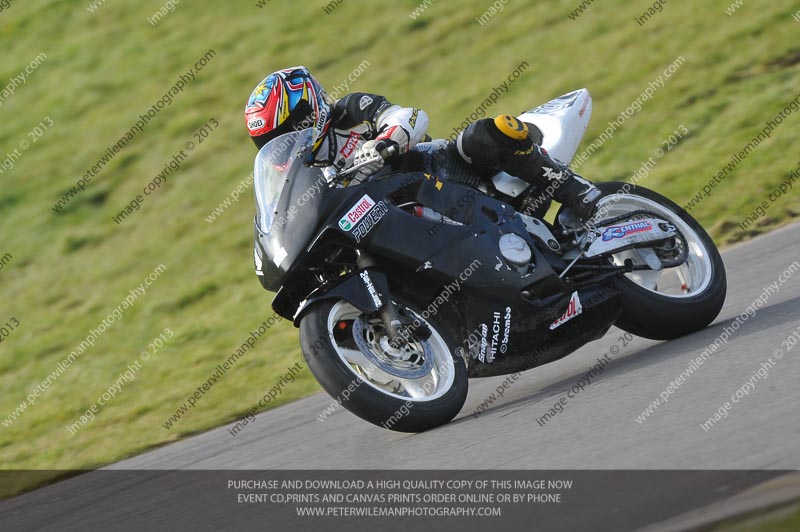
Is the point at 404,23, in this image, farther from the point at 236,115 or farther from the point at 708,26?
the point at 708,26

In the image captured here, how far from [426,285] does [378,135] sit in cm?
80

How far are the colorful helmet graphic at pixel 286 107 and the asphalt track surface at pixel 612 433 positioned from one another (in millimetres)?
1586

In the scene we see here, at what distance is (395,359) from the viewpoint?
4.88 m

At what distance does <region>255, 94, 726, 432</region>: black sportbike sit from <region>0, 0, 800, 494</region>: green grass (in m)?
2.42

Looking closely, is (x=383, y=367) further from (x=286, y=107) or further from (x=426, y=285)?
(x=286, y=107)

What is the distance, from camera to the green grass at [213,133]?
8570 millimetres

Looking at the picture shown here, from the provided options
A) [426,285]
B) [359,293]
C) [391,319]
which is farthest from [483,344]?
[359,293]

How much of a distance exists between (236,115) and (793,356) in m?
11.4

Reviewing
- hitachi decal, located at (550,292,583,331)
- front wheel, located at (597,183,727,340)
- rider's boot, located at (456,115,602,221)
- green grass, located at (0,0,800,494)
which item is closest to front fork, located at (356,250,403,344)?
hitachi decal, located at (550,292,583,331)

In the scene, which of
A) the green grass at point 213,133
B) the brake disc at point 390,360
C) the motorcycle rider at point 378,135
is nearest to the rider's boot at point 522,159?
the motorcycle rider at point 378,135

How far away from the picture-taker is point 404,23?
52.1ft

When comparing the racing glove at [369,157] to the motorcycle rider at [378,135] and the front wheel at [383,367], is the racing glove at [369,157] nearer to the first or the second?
the motorcycle rider at [378,135]

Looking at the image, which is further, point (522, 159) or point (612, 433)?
point (522, 159)

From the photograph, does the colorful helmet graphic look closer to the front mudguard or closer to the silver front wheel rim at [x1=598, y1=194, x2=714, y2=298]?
the front mudguard
